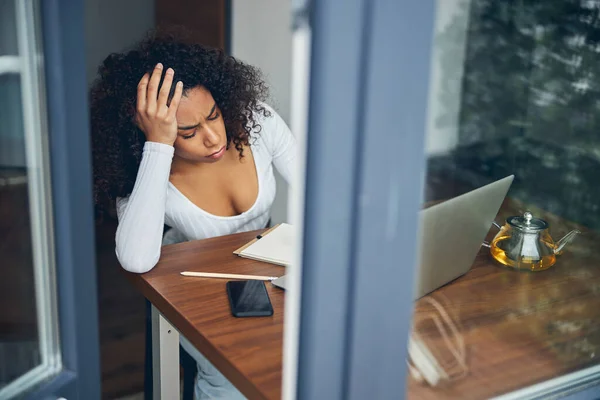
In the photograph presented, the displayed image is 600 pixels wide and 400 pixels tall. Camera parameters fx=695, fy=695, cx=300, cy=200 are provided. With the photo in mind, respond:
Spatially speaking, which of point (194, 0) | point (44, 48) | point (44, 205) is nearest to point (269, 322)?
point (44, 205)

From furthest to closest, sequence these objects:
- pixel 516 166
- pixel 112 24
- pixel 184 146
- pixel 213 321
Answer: pixel 112 24 < pixel 184 146 < pixel 213 321 < pixel 516 166

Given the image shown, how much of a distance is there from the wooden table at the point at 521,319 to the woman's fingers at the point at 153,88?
2.83 ft

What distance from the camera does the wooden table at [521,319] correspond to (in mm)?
870

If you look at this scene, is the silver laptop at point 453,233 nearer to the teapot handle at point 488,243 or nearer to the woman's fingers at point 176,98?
the teapot handle at point 488,243

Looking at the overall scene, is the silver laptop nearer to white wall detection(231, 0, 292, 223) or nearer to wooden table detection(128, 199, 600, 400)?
wooden table detection(128, 199, 600, 400)

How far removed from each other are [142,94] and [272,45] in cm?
166

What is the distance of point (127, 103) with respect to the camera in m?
1.82

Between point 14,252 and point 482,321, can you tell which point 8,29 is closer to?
point 14,252

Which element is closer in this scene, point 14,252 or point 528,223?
point 14,252

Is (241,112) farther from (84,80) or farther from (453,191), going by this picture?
(453,191)

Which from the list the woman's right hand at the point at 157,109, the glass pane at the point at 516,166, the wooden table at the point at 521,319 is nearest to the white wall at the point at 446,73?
the glass pane at the point at 516,166

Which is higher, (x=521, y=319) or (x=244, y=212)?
(x=521, y=319)

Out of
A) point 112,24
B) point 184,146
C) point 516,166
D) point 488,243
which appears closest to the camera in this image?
point 516,166

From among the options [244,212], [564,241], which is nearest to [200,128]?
[244,212]
